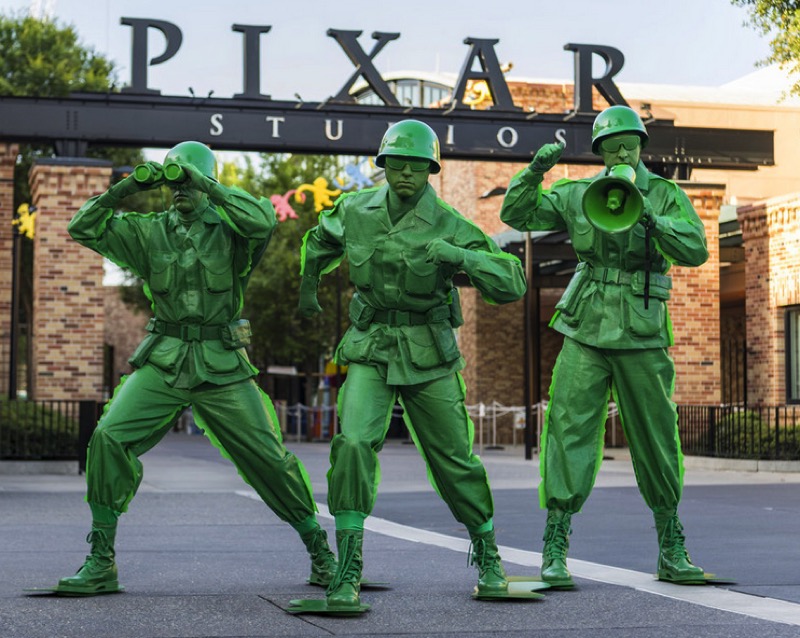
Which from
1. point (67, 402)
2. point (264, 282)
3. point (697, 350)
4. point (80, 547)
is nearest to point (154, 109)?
point (67, 402)

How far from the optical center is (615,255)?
7426 millimetres

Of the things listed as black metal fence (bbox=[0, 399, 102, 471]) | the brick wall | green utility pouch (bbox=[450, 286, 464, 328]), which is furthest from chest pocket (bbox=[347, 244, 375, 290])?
the brick wall

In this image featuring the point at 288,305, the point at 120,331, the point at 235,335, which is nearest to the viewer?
the point at 235,335

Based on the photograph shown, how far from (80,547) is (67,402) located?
9599mm

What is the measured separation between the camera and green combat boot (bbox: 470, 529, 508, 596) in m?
6.64

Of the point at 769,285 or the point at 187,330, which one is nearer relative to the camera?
the point at 187,330

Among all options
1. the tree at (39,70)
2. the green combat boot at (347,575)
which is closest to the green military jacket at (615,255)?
the green combat boot at (347,575)

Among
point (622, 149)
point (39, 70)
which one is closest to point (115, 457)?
point (622, 149)

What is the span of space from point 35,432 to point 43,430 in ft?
0.34

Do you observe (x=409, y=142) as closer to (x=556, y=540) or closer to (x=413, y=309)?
(x=413, y=309)

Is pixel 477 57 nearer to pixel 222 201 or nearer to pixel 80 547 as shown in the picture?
pixel 80 547

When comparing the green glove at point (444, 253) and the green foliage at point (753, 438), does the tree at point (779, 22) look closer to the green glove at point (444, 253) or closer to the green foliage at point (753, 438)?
the green foliage at point (753, 438)

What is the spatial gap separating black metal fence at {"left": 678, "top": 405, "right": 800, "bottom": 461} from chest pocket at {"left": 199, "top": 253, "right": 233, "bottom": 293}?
13506mm

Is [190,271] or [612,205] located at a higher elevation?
[612,205]
